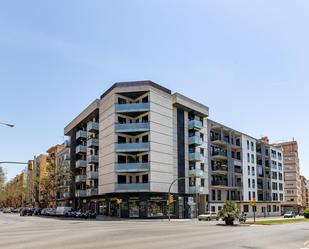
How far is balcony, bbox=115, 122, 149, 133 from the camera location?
6234 cm

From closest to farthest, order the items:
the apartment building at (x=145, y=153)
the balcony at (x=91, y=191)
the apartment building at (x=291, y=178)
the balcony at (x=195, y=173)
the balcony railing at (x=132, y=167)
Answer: the balcony railing at (x=132, y=167), the apartment building at (x=145, y=153), the balcony at (x=195, y=173), the balcony at (x=91, y=191), the apartment building at (x=291, y=178)

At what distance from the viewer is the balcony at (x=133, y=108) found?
63.0 meters

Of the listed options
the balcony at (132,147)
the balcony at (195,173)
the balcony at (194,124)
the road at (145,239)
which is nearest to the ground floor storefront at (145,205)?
the balcony at (195,173)

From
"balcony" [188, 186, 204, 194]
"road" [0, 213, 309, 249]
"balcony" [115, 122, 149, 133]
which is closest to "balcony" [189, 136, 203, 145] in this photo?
"balcony" [188, 186, 204, 194]

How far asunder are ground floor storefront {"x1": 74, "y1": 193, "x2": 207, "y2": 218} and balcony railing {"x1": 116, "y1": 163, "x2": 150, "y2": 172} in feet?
12.4

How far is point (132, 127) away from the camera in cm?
6281

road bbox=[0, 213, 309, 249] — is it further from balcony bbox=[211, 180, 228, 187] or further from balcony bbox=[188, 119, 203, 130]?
balcony bbox=[211, 180, 228, 187]

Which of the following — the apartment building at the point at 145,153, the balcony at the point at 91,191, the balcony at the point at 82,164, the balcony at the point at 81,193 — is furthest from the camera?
the balcony at the point at 82,164

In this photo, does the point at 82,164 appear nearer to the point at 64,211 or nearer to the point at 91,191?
the point at 91,191

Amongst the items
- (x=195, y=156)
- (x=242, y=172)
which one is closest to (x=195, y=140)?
(x=195, y=156)

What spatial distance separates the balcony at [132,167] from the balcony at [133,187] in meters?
2.20

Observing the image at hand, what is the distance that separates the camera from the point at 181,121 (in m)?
70.1

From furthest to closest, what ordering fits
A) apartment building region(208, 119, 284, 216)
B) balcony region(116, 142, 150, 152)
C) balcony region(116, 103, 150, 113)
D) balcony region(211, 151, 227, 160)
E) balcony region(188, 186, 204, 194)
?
apartment building region(208, 119, 284, 216), balcony region(211, 151, 227, 160), balcony region(188, 186, 204, 194), balcony region(116, 103, 150, 113), balcony region(116, 142, 150, 152)

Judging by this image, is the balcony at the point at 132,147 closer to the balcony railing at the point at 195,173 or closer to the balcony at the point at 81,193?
the balcony railing at the point at 195,173
